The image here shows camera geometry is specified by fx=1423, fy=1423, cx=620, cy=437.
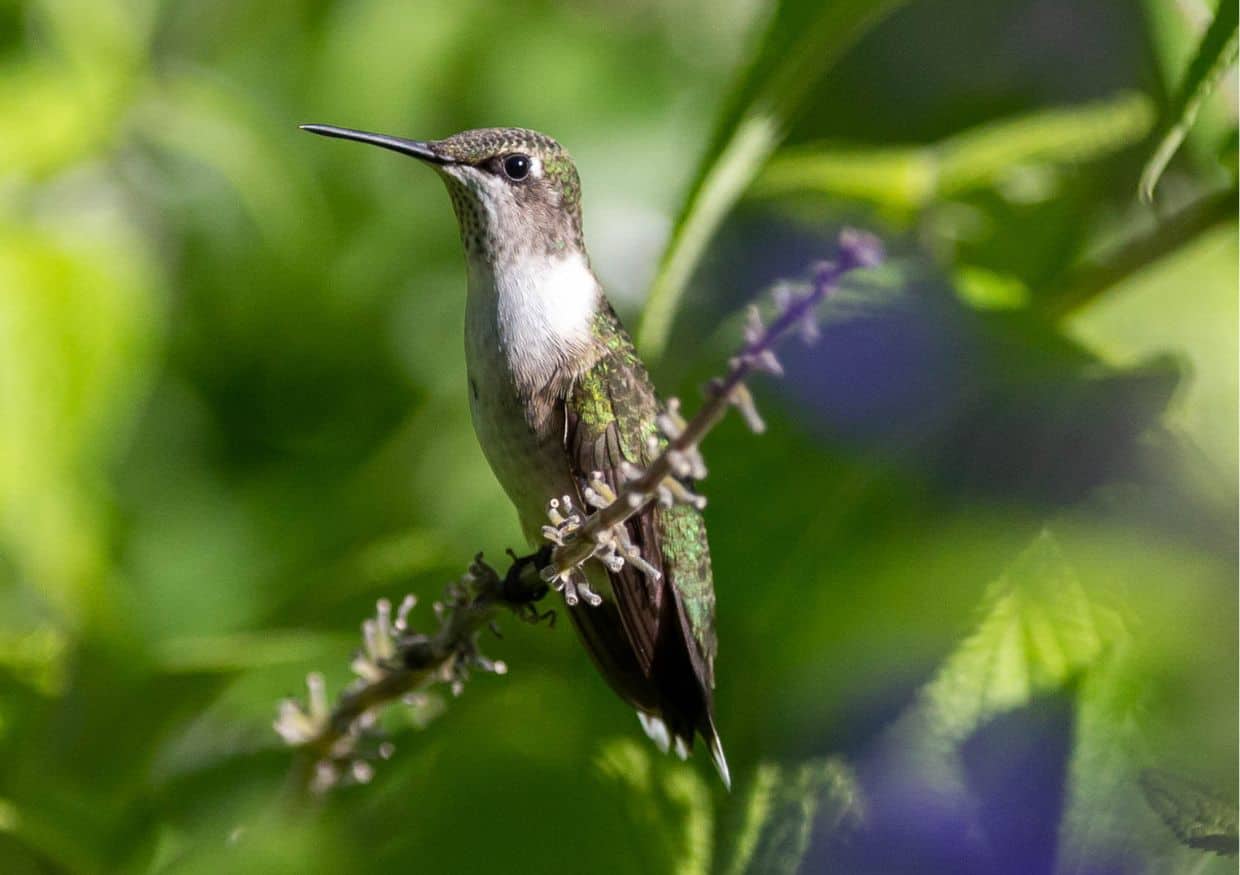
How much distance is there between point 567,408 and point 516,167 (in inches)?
8.4

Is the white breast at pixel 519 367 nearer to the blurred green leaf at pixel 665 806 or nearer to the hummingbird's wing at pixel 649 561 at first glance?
the hummingbird's wing at pixel 649 561

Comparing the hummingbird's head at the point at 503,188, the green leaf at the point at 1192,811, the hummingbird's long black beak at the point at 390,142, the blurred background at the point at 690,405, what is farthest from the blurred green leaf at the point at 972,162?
the green leaf at the point at 1192,811

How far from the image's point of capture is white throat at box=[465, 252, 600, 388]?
3.18 ft

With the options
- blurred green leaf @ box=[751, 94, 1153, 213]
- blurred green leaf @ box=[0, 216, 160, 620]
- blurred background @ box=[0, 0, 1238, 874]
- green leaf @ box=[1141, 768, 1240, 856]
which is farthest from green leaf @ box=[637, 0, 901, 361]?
blurred green leaf @ box=[0, 216, 160, 620]

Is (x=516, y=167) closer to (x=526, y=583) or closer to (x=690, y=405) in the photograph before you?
(x=690, y=405)

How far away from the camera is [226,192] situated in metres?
1.81

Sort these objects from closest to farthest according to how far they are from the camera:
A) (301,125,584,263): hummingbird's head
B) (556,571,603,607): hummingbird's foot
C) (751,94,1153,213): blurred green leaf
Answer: (556,571,603,607): hummingbird's foot → (301,125,584,263): hummingbird's head → (751,94,1153,213): blurred green leaf

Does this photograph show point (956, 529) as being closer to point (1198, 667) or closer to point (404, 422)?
point (1198, 667)

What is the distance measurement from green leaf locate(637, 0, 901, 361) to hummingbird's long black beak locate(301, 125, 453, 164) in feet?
0.58

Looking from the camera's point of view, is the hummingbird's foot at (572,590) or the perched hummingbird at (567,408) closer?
the hummingbird's foot at (572,590)

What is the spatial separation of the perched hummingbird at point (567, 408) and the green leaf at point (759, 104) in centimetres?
6

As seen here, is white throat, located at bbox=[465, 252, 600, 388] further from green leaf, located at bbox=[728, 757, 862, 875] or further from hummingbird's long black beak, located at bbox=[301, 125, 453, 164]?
green leaf, located at bbox=[728, 757, 862, 875]

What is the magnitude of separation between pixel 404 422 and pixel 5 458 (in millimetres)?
446

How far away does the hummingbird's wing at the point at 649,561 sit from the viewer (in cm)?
88
